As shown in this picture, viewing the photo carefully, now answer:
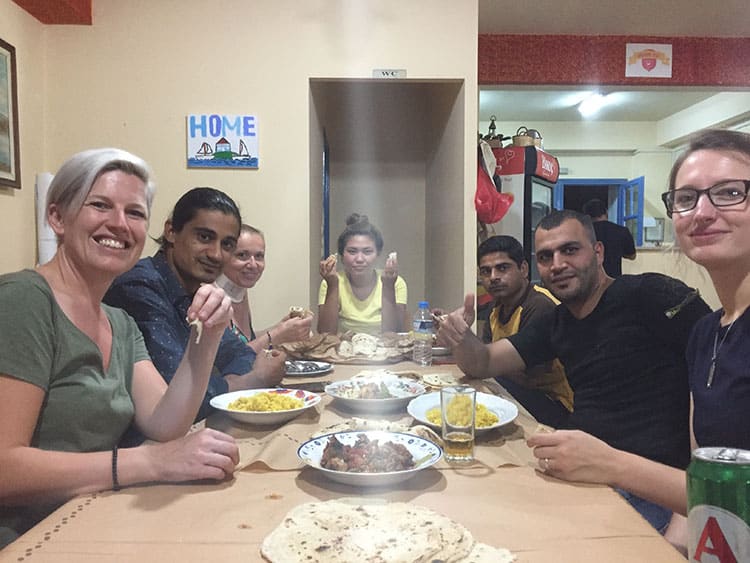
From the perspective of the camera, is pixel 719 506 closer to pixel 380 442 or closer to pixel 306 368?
pixel 380 442

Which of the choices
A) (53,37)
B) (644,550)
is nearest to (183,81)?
(53,37)

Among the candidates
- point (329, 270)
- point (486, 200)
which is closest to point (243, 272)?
point (329, 270)

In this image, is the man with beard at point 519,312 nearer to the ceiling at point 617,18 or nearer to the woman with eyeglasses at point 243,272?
the woman with eyeglasses at point 243,272

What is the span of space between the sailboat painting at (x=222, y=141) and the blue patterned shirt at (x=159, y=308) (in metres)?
1.46

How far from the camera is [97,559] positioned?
2.55ft

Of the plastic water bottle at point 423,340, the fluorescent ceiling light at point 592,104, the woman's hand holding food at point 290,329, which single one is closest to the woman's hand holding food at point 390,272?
the plastic water bottle at point 423,340

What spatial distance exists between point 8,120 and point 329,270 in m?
1.71

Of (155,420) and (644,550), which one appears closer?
(644,550)

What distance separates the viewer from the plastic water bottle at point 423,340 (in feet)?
7.27

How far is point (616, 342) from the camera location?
1.69 m

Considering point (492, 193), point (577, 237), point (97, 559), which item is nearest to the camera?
point (97, 559)

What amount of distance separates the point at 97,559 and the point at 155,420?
1.62ft

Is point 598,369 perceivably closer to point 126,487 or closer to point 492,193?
point 126,487

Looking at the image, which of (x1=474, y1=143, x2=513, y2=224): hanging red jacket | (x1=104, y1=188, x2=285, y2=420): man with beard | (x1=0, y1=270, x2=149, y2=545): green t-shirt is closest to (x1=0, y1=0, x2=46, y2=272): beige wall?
(x1=104, y1=188, x2=285, y2=420): man with beard
